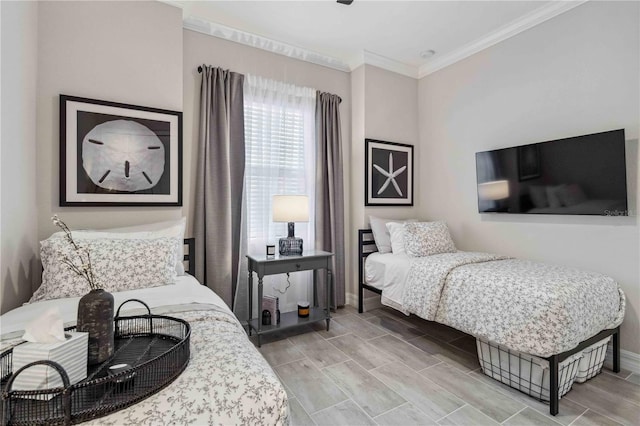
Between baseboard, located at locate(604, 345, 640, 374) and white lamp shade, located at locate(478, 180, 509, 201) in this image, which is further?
white lamp shade, located at locate(478, 180, 509, 201)

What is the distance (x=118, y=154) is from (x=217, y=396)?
2.21 meters

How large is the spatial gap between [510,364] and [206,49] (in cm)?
351

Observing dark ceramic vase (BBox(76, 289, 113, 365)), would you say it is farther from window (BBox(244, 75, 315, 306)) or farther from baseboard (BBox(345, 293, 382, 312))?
baseboard (BBox(345, 293, 382, 312))

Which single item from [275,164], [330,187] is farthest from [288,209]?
[330,187]

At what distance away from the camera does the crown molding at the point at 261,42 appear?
2877mm

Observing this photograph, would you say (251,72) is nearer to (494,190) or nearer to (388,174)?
(388,174)

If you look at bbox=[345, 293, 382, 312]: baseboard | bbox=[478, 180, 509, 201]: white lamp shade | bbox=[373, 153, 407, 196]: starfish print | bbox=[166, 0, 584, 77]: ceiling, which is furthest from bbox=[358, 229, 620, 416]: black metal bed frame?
bbox=[166, 0, 584, 77]: ceiling

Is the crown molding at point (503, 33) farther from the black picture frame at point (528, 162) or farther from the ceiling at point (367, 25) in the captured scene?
the black picture frame at point (528, 162)

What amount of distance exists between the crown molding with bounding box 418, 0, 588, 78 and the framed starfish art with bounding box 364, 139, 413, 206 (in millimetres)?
997

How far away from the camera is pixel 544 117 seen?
285cm

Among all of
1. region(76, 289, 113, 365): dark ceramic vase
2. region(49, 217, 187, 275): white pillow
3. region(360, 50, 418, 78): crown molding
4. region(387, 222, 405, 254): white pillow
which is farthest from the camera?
region(360, 50, 418, 78): crown molding

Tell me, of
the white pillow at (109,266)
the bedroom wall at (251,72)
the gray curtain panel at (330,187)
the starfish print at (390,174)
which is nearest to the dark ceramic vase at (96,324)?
the white pillow at (109,266)

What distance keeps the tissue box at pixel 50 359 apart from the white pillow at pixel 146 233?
4.29ft

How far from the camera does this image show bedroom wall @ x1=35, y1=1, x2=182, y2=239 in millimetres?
2215
